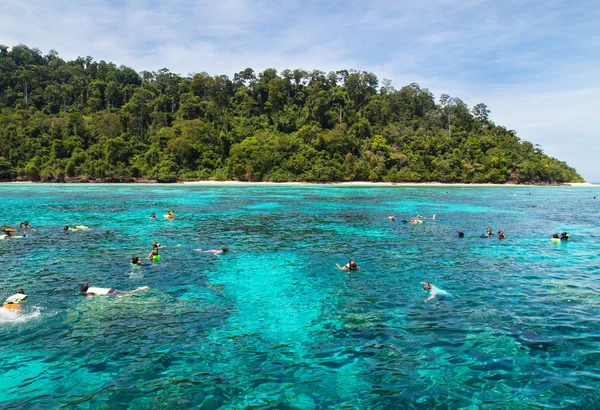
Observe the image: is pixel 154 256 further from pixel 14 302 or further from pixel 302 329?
pixel 302 329

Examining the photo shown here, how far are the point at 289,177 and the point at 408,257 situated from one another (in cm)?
9387

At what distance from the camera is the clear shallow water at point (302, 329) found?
850 cm

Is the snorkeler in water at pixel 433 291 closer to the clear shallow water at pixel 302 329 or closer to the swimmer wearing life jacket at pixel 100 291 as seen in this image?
the clear shallow water at pixel 302 329

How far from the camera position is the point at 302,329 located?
11977 mm

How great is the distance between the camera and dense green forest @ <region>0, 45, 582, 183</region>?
111 metres

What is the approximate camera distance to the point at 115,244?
25406 millimetres

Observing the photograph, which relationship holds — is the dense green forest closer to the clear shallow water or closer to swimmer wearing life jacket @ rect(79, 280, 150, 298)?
the clear shallow water

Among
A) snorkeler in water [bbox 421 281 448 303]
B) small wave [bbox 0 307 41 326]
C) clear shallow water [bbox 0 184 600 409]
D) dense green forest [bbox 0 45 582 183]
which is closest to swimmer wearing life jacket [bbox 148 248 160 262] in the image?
clear shallow water [bbox 0 184 600 409]

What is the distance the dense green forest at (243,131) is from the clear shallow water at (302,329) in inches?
3596

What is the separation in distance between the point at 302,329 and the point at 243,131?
401ft

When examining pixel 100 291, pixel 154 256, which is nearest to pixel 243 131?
pixel 154 256

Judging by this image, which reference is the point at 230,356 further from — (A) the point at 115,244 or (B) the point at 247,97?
(B) the point at 247,97

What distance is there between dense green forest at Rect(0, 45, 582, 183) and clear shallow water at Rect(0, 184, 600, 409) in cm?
9135

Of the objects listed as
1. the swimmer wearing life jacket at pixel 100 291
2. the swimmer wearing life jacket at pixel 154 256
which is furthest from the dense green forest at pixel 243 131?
the swimmer wearing life jacket at pixel 100 291
